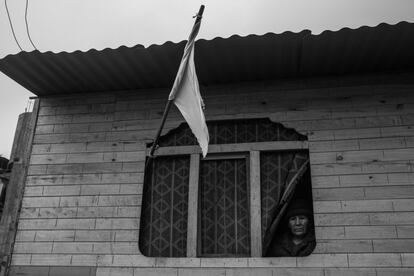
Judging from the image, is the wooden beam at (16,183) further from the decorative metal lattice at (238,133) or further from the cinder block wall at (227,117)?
the decorative metal lattice at (238,133)

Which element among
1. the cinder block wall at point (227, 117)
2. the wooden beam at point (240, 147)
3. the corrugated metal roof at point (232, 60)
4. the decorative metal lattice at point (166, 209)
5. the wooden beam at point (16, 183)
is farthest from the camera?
the wooden beam at point (16, 183)

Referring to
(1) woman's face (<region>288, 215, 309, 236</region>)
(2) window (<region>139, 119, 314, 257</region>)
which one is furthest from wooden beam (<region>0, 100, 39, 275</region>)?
(1) woman's face (<region>288, 215, 309, 236</region>)

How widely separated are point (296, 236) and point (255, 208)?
0.65 metres

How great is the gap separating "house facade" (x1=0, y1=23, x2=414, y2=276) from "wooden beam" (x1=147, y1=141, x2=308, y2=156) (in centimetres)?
2

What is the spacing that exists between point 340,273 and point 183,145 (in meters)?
2.64

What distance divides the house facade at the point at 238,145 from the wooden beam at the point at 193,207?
0.06 feet

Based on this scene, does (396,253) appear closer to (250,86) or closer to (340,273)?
(340,273)

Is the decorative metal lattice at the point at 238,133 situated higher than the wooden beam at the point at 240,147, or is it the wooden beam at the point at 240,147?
the decorative metal lattice at the point at 238,133

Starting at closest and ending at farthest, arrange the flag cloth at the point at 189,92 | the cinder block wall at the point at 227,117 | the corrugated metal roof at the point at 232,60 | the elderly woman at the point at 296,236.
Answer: the flag cloth at the point at 189,92 → the cinder block wall at the point at 227,117 → the corrugated metal roof at the point at 232,60 → the elderly woman at the point at 296,236

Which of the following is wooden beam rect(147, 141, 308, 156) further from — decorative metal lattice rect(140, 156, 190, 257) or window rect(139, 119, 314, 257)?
decorative metal lattice rect(140, 156, 190, 257)

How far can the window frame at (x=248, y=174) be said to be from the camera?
5586mm

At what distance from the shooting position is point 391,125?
5.77 m

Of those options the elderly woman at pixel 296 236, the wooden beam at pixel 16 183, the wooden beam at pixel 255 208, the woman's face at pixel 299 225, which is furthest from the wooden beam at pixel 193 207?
the wooden beam at pixel 16 183

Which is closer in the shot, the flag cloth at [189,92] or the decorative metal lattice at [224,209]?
the flag cloth at [189,92]
